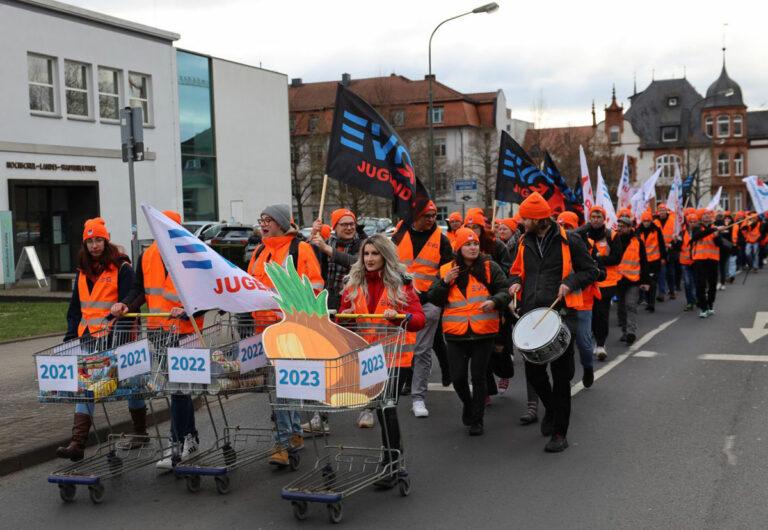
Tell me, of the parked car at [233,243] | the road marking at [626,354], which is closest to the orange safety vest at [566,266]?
the road marking at [626,354]

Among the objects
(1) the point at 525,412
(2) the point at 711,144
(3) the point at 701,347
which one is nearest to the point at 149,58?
(3) the point at 701,347

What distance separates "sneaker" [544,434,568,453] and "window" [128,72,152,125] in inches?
1131

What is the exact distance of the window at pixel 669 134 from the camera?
9825cm

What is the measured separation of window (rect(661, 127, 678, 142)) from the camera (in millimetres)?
98250

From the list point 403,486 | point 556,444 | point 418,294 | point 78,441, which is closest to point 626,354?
point 556,444

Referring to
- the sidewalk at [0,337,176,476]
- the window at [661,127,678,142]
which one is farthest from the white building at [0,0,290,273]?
the window at [661,127,678,142]

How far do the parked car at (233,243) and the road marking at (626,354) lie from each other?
13989 mm

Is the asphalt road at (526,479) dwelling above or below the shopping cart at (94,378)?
below

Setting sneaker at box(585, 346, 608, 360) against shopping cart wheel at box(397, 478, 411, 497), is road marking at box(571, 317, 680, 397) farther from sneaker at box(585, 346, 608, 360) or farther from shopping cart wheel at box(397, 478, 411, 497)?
shopping cart wheel at box(397, 478, 411, 497)

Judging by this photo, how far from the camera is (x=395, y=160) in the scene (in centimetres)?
832

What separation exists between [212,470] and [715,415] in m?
4.60

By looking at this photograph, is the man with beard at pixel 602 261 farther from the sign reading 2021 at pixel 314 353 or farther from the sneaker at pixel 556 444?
the sign reading 2021 at pixel 314 353

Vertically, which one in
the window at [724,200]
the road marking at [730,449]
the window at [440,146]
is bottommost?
the road marking at [730,449]

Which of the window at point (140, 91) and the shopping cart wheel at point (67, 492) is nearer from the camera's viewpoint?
the shopping cart wheel at point (67, 492)
